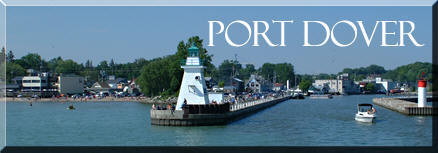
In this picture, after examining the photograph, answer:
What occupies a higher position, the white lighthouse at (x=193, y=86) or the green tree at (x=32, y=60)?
the green tree at (x=32, y=60)

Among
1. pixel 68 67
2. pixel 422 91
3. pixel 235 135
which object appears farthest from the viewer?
pixel 68 67

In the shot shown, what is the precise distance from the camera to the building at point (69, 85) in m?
143

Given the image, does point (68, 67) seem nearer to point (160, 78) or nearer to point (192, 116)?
point (160, 78)

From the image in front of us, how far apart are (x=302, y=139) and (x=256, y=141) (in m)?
3.52

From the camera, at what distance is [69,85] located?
144375 millimetres

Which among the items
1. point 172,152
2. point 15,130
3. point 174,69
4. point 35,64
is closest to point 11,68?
point 35,64

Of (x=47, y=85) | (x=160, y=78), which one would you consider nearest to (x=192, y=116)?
(x=160, y=78)

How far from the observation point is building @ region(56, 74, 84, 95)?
142875mm

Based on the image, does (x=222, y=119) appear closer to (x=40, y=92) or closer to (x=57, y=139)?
(x=57, y=139)

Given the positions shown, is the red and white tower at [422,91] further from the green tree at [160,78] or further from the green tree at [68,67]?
the green tree at [68,67]

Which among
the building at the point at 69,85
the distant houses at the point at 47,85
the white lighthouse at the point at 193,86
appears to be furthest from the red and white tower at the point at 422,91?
the building at the point at 69,85

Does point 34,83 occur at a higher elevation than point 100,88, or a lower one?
higher

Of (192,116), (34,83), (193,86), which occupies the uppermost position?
(193,86)

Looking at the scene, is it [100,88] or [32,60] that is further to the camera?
[32,60]
